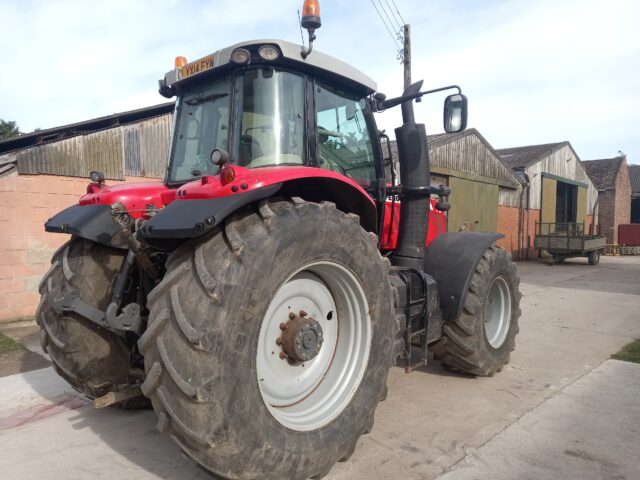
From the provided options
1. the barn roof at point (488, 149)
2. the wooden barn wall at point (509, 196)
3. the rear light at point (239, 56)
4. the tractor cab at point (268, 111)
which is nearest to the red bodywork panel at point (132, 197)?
the tractor cab at point (268, 111)

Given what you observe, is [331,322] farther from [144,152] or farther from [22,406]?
[144,152]

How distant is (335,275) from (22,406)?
2.97 metres

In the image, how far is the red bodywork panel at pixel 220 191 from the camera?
228 centimetres

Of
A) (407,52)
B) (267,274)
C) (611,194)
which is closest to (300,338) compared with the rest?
(267,274)

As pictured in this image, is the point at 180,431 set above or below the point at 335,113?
below

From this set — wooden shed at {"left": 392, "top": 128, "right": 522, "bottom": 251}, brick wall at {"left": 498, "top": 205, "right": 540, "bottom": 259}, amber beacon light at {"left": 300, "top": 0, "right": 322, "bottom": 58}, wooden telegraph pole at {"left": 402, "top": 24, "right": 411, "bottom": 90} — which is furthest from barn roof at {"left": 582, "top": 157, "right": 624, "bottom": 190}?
amber beacon light at {"left": 300, "top": 0, "right": 322, "bottom": 58}

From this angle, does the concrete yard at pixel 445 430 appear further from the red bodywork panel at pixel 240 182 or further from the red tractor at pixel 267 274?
the red bodywork panel at pixel 240 182

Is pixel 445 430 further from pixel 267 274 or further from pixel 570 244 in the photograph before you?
pixel 570 244

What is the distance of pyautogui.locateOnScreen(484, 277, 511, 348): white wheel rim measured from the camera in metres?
4.48

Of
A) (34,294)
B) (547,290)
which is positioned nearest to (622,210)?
(547,290)

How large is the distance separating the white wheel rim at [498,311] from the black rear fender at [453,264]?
0.59 metres

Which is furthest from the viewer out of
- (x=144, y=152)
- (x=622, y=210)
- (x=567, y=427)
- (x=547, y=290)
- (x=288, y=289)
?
(x=622, y=210)

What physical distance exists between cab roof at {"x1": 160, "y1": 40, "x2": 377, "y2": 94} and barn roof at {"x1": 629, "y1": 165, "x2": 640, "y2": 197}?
37.8 metres

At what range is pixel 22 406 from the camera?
3840 mm
